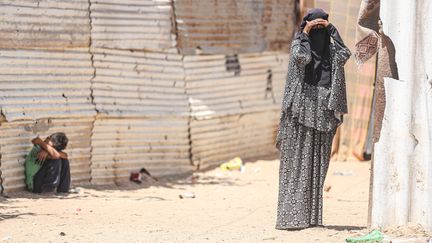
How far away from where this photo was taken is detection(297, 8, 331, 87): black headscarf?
7.49 metres

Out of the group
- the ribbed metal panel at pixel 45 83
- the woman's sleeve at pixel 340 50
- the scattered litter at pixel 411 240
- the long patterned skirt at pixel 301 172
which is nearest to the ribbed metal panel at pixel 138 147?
the ribbed metal panel at pixel 45 83

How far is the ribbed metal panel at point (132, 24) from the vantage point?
10.6m

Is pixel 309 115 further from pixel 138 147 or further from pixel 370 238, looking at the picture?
pixel 138 147

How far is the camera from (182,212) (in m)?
9.01

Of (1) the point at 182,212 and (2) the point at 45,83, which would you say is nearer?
(1) the point at 182,212

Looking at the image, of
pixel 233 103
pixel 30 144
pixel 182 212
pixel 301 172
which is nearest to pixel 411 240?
pixel 301 172

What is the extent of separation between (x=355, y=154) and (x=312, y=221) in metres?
5.50

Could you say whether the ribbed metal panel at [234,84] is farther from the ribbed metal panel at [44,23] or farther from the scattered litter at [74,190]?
the scattered litter at [74,190]

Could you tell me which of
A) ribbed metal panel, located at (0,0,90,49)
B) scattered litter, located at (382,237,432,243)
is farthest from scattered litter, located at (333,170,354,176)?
scattered litter, located at (382,237,432,243)

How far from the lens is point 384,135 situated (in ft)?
23.0

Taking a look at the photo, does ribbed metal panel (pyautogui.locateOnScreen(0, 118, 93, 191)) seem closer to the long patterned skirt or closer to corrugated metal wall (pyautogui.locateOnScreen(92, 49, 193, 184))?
corrugated metal wall (pyautogui.locateOnScreen(92, 49, 193, 184))

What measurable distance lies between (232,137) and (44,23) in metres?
3.63

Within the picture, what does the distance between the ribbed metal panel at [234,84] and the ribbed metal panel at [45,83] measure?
178 centimetres

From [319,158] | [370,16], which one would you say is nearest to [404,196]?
[319,158]
